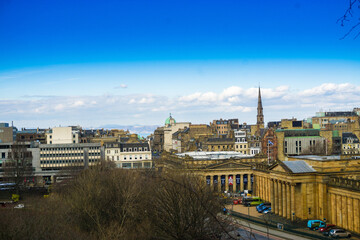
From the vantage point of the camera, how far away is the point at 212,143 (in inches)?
7136

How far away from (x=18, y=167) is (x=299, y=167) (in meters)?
83.2

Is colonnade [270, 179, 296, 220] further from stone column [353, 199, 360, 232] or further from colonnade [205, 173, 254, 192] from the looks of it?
colonnade [205, 173, 254, 192]

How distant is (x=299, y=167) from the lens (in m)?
83.9

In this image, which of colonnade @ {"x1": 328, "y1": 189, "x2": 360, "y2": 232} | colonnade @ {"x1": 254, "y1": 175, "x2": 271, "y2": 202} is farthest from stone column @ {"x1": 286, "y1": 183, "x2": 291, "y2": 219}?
colonnade @ {"x1": 254, "y1": 175, "x2": 271, "y2": 202}

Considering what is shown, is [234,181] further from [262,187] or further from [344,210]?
[344,210]

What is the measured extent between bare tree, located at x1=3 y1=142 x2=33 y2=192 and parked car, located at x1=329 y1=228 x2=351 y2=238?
282ft

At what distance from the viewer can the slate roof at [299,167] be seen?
272ft

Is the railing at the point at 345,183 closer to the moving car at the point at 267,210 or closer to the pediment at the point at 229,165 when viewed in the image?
the moving car at the point at 267,210

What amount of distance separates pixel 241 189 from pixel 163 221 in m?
80.9

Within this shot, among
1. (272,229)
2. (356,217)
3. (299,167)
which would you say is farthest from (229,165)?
(356,217)

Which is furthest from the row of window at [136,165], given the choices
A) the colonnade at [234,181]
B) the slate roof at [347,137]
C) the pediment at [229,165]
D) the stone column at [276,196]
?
the slate roof at [347,137]

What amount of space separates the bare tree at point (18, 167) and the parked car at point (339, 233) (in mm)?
85964

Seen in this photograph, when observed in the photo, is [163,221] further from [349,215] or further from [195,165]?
[195,165]

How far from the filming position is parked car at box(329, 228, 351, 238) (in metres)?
69.5
